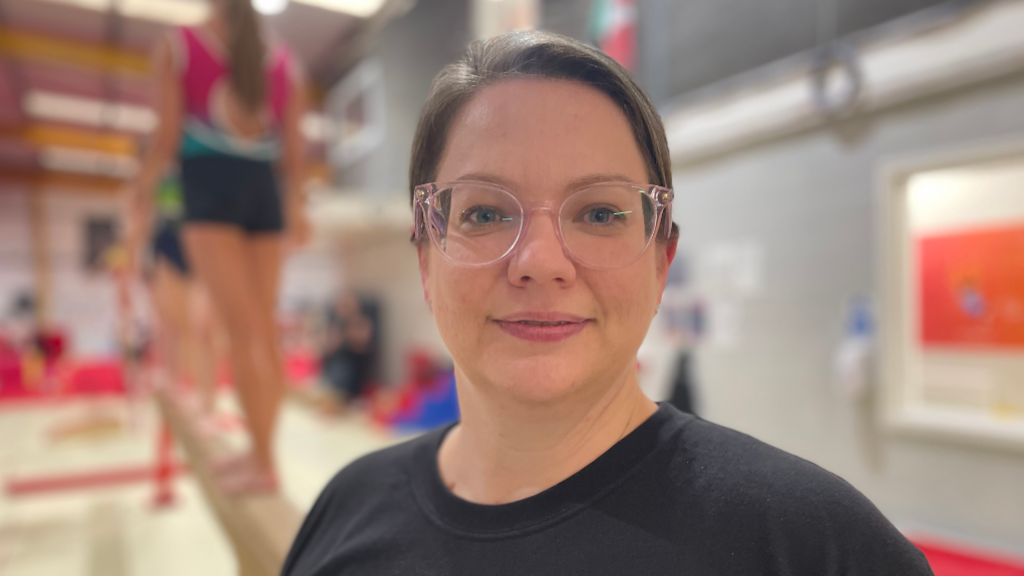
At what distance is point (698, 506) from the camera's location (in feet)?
1.93

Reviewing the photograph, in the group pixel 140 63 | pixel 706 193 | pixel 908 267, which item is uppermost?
pixel 140 63

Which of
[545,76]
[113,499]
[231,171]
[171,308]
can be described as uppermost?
[231,171]

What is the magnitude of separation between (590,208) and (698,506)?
33cm

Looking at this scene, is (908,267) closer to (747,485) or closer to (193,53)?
(747,485)

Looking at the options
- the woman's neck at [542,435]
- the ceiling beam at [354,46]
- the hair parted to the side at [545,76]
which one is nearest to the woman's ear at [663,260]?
the hair parted to the side at [545,76]

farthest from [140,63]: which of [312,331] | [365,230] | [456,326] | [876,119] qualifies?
[456,326]

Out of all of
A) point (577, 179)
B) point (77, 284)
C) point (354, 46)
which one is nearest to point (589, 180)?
point (577, 179)

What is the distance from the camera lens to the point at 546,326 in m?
0.63

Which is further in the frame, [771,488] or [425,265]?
[425,265]

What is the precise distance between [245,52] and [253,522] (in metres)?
1.28

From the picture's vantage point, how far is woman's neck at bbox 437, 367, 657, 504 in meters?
→ 0.68

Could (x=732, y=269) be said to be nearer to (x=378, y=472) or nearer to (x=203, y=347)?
(x=378, y=472)

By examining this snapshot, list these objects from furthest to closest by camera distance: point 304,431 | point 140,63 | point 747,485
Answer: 1. point 140,63
2. point 304,431
3. point 747,485

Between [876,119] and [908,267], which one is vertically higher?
[876,119]
